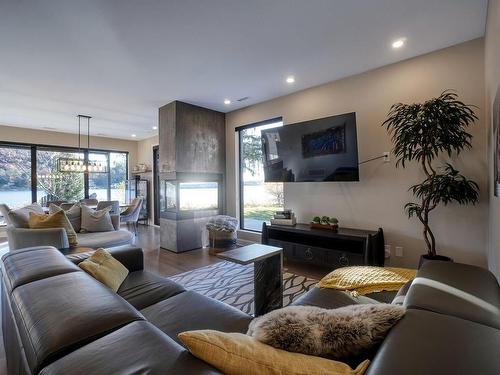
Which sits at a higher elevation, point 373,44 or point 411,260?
point 373,44

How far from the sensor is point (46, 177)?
22.3 feet

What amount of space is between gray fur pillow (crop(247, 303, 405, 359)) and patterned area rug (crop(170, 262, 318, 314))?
5.64 feet

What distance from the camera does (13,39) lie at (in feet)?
8.62

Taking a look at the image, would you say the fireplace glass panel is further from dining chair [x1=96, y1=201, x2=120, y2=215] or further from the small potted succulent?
the small potted succulent

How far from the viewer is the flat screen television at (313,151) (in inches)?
132

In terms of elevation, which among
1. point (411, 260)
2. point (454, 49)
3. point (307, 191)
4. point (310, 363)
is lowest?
point (411, 260)

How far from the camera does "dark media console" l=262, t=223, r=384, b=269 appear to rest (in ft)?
10.3

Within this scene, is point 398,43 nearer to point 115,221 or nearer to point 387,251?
point 387,251

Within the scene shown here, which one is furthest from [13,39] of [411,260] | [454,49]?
[411,260]

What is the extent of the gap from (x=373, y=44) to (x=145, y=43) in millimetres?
2473

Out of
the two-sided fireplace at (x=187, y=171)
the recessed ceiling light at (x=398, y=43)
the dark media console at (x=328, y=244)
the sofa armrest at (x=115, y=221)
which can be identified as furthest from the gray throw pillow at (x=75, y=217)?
the recessed ceiling light at (x=398, y=43)

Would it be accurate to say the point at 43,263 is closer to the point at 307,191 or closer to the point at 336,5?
the point at 336,5

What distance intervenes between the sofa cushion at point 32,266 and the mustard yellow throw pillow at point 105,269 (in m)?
0.20

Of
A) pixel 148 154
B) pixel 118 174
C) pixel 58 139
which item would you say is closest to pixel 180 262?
pixel 148 154
